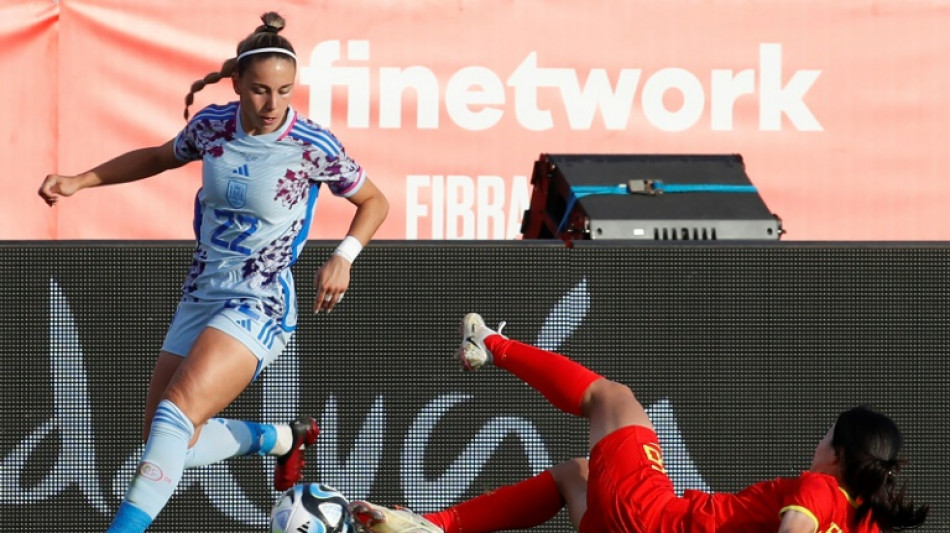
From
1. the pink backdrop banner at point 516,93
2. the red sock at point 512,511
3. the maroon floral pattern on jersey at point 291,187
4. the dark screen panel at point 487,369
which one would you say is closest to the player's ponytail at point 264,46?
the maroon floral pattern on jersey at point 291,187

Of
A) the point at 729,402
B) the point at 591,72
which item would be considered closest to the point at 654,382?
the point at 729,402

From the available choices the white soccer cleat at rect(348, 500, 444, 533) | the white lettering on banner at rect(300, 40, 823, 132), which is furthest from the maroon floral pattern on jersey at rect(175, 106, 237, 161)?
the white lettering on banner at rect(300, 40, 823, 132)

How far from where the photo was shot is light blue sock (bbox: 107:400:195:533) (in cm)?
406

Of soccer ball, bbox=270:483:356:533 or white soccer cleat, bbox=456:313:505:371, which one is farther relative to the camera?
white soccer cleat, bbox=456:313:505:371

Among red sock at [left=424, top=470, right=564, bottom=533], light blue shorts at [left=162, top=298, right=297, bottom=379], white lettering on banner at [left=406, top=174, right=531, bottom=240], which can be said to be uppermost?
white lettering on banner at [left=406, top=174, right=531, bottom=240]

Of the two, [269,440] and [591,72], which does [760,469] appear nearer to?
[269,440]

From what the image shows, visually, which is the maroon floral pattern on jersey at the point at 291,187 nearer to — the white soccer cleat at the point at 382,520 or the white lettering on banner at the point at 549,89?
the white soccer cleat at the point at 382,520

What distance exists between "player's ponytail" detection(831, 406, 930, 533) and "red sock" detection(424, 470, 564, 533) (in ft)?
3.49

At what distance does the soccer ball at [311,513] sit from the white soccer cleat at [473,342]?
60 centimetres

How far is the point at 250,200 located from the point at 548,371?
1.04m

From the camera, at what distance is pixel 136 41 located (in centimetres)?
724

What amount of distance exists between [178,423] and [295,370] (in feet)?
3.02

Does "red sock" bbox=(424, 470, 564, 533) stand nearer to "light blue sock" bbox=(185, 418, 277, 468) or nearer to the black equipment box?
"light blue sock" bbox=(185, 418, 277, 468)

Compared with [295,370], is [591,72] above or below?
above
